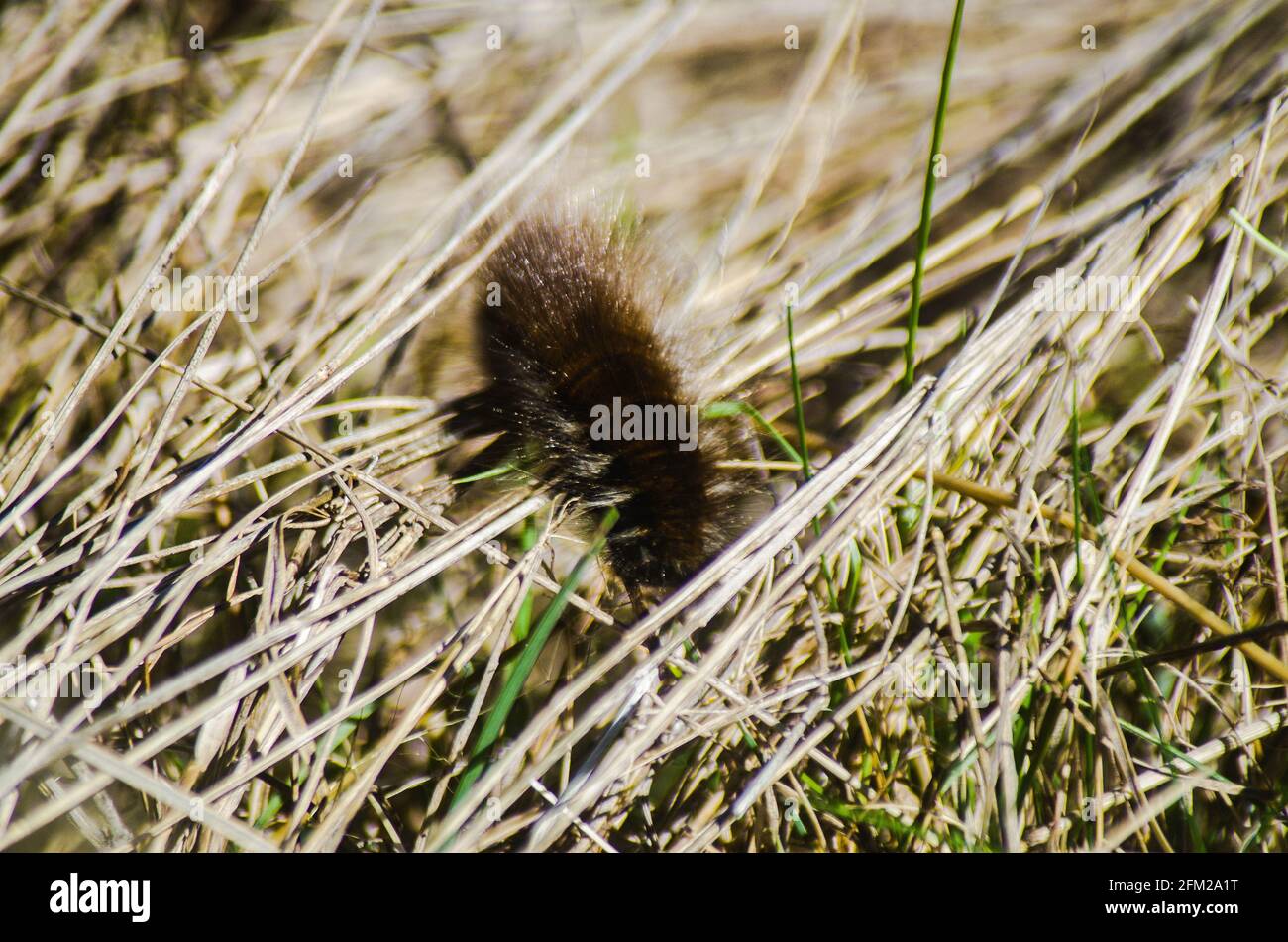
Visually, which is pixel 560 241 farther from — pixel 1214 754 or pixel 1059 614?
pixel 1214 754

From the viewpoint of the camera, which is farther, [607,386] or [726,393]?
[726,393]
